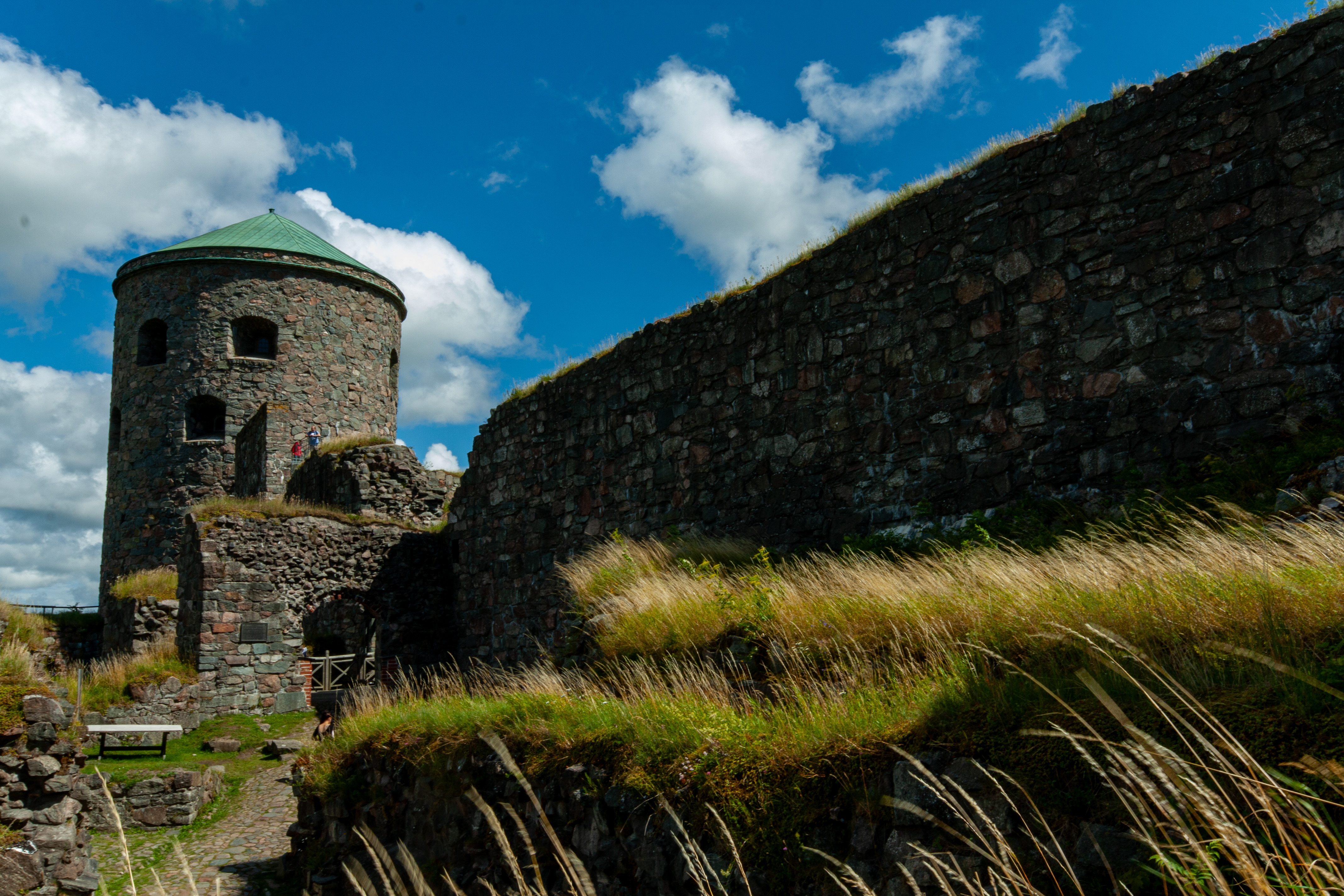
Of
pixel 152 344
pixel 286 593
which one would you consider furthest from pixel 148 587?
pixel 152 344

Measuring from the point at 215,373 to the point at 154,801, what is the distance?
1544 centimetres

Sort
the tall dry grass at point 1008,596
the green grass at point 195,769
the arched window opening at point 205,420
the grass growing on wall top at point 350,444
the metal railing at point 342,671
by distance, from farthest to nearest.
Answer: the arched window opening at point 205,420
the grass growing on wall top at point 350,444
the metal railing at point 342,671
the green grass at point 195,769
the tall dry grass at point 1008,596

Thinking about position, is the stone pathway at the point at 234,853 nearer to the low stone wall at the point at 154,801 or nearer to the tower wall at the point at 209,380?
the low stone wall at the point at 154,801

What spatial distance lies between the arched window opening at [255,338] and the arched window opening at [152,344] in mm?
1751

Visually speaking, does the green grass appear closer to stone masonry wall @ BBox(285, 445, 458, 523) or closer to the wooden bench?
the wooden bench

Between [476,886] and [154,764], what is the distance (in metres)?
7.26

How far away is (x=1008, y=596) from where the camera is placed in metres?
4.57

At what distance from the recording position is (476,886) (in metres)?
5.71

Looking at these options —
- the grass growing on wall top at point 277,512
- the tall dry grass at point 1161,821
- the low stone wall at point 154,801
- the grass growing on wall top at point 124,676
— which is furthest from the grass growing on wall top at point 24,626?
the tall dry grass at point 1161,821

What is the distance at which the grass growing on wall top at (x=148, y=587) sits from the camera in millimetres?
15484

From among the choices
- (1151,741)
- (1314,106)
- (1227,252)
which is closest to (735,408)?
(1227,252)

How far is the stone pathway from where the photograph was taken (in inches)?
308

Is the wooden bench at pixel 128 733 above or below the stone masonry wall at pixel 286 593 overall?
below

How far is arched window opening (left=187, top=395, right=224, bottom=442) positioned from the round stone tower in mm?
35
